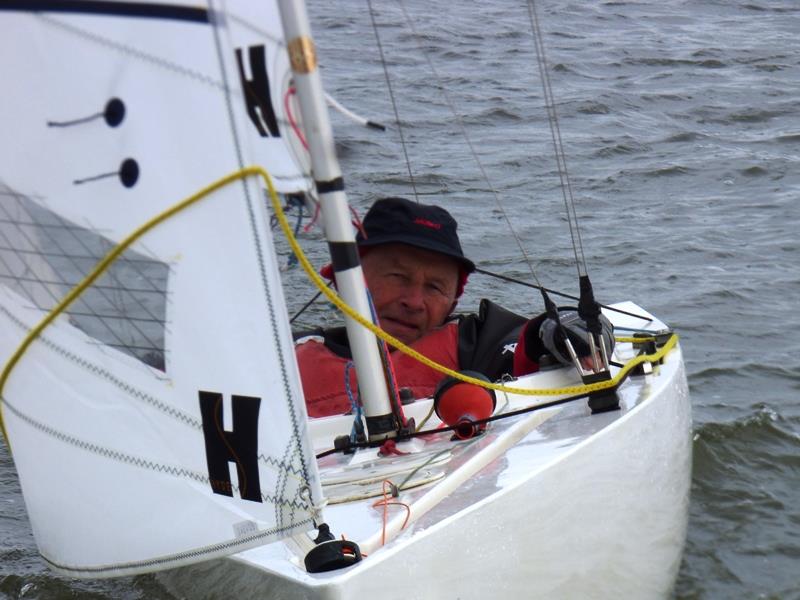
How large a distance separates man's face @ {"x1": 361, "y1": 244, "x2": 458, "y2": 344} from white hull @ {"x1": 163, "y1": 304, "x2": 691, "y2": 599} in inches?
15.3

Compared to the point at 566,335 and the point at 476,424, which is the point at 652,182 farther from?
the point at 476,424

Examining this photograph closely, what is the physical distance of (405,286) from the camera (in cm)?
313

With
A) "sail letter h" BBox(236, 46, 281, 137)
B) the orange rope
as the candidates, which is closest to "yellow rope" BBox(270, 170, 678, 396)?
"sail letter h" BBox(236, 46, 281, 137)

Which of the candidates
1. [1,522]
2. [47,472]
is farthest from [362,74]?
[47,472]

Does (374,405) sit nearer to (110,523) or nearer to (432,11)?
(110,523)

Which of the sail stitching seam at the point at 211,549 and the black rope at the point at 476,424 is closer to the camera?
the sail stitching seam at the point at 211,549

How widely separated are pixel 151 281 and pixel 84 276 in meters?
0.11

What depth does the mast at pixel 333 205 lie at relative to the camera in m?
1.88

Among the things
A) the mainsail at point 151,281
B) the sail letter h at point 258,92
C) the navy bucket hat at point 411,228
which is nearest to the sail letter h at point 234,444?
the mainsail at point 151,281

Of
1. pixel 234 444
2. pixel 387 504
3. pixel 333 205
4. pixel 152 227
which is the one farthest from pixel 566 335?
pixel 152 227

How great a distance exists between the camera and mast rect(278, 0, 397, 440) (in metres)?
1.88

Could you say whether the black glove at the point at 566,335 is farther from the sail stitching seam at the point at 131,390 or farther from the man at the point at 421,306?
the sail stitching seam at the point at 131,390

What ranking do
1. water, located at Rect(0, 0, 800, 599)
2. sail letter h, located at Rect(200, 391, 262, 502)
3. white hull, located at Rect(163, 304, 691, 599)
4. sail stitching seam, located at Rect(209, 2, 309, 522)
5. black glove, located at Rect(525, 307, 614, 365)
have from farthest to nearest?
1. water, located at Rect(0, 0, 800, 599)
2. black glove, located at Rect(525, 307, 614, 365)
3. white hull, located at Rect(163, 304, 691, 599)
4. sail letter h, located at Rect(200, 391, 262, 502)
5. sail stitching seam, located at Rect(209, 2, 309, 522)

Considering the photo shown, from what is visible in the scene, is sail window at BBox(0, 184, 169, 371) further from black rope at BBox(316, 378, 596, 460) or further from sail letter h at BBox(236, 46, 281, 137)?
black rope at BBox(316, 378, 596, 460)
